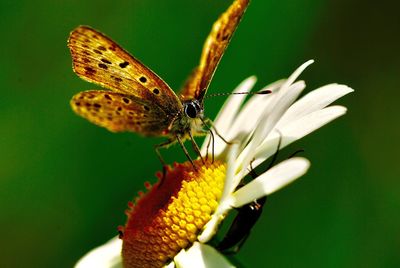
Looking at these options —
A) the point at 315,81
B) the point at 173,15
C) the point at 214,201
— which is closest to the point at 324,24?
the point at 315,81

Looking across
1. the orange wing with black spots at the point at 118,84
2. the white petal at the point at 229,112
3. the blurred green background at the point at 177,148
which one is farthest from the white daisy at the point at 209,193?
the blurred green background at the point at 177,148

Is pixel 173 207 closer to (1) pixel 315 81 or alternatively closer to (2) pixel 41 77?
(1) pixel 315 81

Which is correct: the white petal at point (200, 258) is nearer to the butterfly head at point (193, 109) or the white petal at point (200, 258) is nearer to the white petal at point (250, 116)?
the butterfly head at point (193, 109)

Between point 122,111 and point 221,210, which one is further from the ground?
point 122,111

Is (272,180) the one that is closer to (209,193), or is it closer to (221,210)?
(221,210)

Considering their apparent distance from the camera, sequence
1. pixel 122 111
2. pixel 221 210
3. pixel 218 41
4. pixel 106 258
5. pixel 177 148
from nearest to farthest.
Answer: pixel 221 210 < pixel 218 41 < pixel 122 111 < pixel 106 258 < pixel 177 148

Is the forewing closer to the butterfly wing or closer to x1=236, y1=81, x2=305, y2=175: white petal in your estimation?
the butterfly wing

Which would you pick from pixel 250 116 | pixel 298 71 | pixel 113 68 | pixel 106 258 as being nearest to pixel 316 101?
pixel 298 71
